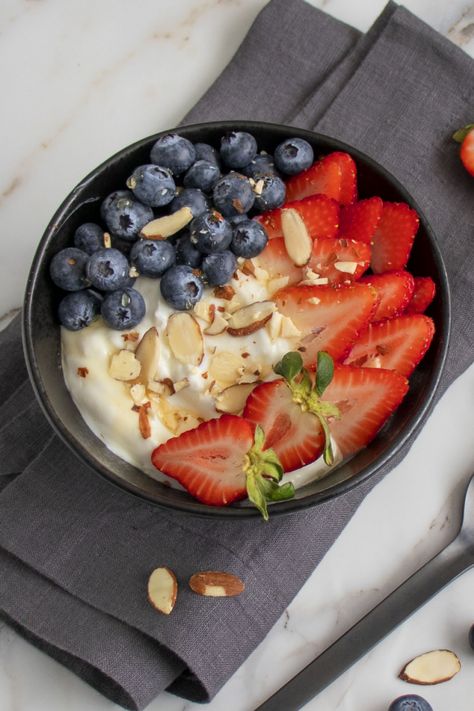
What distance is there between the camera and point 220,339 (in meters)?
1.53

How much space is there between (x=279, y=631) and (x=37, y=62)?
1350mm

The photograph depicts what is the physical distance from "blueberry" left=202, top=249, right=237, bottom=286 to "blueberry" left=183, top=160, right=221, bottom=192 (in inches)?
5.4

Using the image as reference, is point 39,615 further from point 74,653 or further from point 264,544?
point 264,544

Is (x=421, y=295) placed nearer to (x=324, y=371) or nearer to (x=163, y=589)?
(x=324, y=371)

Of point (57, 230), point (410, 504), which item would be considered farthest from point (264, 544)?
point (57, 230)

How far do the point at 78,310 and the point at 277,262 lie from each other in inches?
13.9

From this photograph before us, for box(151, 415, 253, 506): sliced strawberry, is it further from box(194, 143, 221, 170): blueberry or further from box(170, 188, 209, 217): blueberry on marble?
box(194, 143, 221, 170): blueberry

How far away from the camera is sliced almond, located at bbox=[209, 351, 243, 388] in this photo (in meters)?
1.51

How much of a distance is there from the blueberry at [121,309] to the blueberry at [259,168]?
0.32m

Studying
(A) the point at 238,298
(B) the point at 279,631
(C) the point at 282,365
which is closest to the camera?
(C) the point at 282,365

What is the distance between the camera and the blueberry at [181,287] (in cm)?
148

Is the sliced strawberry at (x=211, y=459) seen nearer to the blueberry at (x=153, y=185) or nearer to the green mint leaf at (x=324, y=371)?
the green mint leaf at (x=324, y=371)

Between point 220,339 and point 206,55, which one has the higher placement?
point 206,55

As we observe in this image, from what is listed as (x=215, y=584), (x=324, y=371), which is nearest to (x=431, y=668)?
(x=215, y=584)
